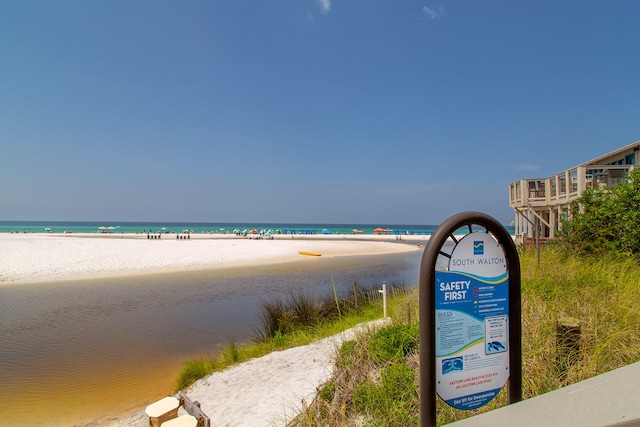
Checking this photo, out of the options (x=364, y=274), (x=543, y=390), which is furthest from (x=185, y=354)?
(x=364, y=274)

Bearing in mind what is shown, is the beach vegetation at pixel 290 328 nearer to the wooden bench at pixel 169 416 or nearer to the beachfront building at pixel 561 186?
the wooden bench at pixel 169 416

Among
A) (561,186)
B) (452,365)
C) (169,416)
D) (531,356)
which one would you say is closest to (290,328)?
(169,416)

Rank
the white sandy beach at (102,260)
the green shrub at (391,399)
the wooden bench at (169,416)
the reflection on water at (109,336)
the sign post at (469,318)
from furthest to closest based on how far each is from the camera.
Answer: the white sandy beach at (102,260), the reflection on water at (109,336), the wooden bench at (169,416), the green shrub at (391,399), the sign post at (469,318)

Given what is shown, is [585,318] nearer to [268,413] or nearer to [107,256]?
[268,413]

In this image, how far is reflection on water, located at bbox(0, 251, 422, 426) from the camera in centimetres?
646

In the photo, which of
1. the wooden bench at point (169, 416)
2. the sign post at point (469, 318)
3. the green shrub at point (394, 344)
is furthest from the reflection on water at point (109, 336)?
the sign post at point (469, 318)

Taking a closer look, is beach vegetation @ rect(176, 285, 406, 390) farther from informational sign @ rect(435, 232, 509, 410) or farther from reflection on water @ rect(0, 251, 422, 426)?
informational sign @ rect(435, 232, 509, 410)

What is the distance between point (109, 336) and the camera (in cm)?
1031

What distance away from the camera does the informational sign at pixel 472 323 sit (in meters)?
2.38

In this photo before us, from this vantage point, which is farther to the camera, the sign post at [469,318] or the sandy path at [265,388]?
the sandy path at [265,388]

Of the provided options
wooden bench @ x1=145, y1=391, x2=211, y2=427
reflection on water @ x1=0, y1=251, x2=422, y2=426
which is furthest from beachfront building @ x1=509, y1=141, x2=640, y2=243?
wooden bench @ x1=145, y1=391, x2=211, y2=427

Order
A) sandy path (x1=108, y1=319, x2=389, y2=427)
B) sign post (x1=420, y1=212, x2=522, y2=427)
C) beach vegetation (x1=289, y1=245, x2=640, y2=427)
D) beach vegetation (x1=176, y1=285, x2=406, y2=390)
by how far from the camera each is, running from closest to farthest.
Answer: sign post (x1=420, y1=212, x2=522, y2=427) → beach vegetation (x1=289, y1=245, x2=640, y2=427) → sandy path (x1=108, y1=319, x2=389, y2=427) → beach vegetation (x1=176, y1=285, x2=406, y2=390)

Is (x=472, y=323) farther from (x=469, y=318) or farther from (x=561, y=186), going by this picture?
(x=561, y=186)

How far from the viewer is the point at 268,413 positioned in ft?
15.6
